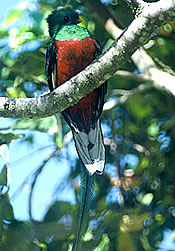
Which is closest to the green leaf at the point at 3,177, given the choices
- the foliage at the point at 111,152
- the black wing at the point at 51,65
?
the foliage at the point at 111,152

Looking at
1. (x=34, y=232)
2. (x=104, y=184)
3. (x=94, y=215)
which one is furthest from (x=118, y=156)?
(x=34, y=232)

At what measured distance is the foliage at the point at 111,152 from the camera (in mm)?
3049

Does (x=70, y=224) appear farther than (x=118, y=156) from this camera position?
No

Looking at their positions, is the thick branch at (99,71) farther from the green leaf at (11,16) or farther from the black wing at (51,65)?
the green leaf at (11,16)

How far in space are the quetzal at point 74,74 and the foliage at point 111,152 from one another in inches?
15.0

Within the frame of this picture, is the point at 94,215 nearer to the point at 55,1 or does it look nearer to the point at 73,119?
the point at 73,119

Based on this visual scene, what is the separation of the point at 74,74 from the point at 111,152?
0.91m

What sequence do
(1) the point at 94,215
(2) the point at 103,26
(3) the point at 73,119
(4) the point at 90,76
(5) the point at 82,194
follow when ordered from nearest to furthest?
1. (4) the point at 90,76
2. (5) the point at 82,194
3. (3) the point at 73,119
4. (1) the point at 94,215
5. (2) the point at 103,26

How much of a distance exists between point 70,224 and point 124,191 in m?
0.52

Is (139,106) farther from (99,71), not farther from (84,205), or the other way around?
(99,71)

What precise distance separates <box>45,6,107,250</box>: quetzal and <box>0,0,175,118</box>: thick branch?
410 mm

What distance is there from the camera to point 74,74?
2.74 m

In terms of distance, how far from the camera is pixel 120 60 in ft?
6.75

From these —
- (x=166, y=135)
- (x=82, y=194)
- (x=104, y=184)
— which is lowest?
(x=104, y=184)
